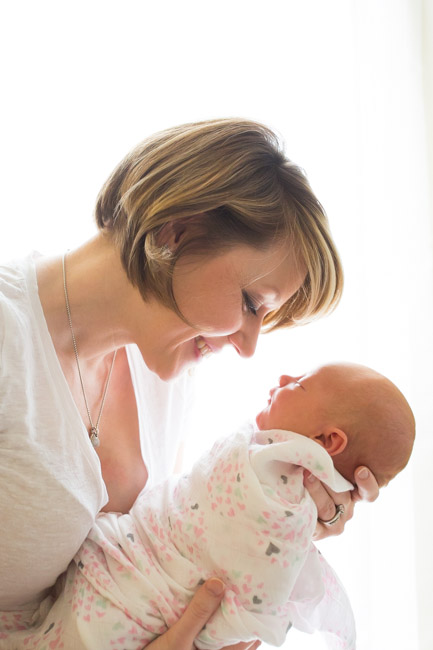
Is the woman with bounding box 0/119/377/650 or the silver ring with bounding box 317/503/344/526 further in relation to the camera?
the silver ring with bounding box 317/503/344/526

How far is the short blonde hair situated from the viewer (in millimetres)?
1260

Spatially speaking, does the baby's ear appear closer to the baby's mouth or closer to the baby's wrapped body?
the baby's wrapped body

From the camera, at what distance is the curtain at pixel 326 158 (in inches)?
74.6

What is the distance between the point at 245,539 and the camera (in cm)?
119

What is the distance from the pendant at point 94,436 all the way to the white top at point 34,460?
0.47 feet

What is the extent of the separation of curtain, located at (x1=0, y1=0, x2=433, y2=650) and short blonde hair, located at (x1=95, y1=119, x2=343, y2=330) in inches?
23.0

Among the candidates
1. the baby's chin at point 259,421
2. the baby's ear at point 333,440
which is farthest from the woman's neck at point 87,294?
the baby's ear at point 333,440

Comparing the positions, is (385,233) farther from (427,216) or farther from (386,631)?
(386,631)

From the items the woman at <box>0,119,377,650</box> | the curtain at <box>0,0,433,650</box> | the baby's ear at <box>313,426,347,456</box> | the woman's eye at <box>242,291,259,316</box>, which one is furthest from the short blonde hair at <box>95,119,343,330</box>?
the curtain at <box>0,0,433,650</box>

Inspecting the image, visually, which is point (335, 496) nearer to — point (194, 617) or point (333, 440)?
point (333, 440)

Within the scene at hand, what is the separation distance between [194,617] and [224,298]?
0.62 m

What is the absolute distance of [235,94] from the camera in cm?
201

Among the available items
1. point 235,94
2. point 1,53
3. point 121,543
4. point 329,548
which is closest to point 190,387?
point 121,543

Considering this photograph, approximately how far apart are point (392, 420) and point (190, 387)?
66cm
